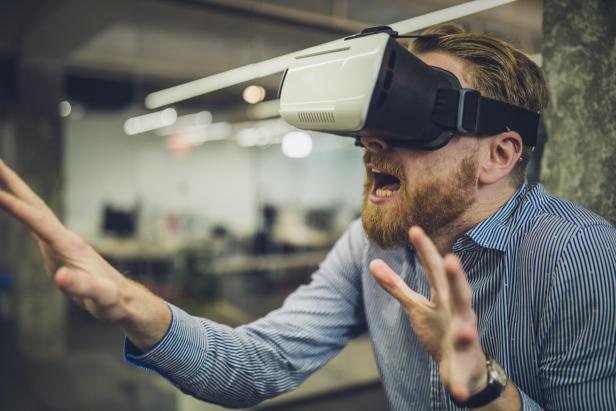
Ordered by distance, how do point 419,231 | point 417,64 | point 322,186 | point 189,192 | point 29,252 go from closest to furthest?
point 419,231, point 417,64, point 29,252, point 189,192, point 322,186

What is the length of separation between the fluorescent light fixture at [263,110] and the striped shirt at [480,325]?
12.1 feet

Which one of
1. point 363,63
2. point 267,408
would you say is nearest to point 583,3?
point 363,63

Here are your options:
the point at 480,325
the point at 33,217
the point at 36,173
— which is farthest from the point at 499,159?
the point at 36,173

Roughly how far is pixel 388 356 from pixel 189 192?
13.3 feet

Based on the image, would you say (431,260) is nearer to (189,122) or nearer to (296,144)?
(296,144)

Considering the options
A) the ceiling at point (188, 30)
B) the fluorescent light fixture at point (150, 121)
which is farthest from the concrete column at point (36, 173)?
the fluorescent light fixture at point (150, 121)

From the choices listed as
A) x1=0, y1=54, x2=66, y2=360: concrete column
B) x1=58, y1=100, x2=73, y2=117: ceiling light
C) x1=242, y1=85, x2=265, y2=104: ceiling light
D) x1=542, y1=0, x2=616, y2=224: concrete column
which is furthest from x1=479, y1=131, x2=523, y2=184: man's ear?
x1=58, y1=100, x2=73, y2=117: ceiling light

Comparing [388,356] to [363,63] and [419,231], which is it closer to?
[419,231]

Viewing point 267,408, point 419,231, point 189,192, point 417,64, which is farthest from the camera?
point 189,192

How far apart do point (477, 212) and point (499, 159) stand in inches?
4.6

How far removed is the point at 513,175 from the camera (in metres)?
1.09

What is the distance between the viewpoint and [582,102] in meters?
1.24

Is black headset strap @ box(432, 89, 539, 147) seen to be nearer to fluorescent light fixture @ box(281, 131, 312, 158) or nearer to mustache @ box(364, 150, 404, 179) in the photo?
mustache @ box(364, 150, 404, 179)

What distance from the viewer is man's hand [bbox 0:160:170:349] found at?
0.76 m
